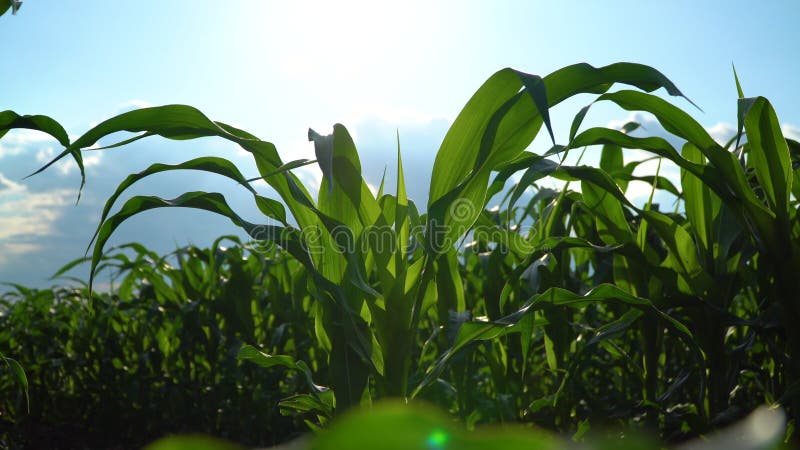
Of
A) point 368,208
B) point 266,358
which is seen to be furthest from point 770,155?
point 266,358

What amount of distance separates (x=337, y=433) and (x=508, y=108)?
81 cm

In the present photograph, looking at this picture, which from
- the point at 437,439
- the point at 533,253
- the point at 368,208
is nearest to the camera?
the point at 437,439

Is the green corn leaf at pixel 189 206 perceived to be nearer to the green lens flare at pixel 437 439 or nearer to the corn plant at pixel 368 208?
the corn plant at pixel 368 208

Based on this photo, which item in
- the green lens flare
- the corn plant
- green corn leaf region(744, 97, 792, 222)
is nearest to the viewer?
the green lens flare

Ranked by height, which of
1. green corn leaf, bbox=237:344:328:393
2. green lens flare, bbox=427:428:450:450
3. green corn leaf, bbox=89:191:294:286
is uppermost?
green corn leaf, bbox=89:191:294:286

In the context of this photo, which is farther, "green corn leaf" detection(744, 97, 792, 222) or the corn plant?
"green corn leaf" detection(744, 97, 792, 222)

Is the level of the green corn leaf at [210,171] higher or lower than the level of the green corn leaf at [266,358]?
higher

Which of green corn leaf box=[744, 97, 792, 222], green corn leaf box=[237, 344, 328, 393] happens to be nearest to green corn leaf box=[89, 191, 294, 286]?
green corn leaf box=[237, 344, 328, 393]

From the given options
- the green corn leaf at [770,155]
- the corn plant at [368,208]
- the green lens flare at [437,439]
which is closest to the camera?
the green lens flare at [437,439]

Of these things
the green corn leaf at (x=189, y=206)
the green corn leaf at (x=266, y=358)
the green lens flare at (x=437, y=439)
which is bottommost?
the green corn leaf at (x=266, y=358)

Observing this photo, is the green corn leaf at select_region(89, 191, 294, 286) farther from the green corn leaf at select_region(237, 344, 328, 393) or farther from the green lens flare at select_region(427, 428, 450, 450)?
the green lens flare at select_region(427, 428, 450, 450)

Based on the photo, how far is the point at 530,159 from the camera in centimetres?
101

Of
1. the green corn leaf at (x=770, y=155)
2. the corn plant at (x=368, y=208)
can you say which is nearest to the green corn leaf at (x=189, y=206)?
the corn plant at (x=368, y=208)

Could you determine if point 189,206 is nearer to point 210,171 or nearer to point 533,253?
point 210,171
